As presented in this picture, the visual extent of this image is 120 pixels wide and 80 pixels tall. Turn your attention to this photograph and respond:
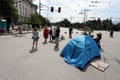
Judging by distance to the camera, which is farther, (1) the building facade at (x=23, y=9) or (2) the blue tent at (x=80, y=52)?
(1) the building facade at (x=23, y=9)

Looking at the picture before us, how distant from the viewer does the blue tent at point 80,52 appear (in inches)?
266

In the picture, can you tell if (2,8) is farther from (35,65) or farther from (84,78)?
(84,78)

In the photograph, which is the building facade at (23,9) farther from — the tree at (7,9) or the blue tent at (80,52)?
the blue tent at (80,52)

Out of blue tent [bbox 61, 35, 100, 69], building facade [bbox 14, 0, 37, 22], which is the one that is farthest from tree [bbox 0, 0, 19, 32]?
building facade [bbox 14, 0, 37, 22]

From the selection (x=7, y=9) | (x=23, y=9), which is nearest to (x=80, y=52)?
(x=7, y=9)

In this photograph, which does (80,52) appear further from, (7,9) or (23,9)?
(23,9)

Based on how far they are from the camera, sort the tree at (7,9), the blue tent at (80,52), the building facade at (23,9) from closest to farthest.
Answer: the blue tent at (80,52), the tree at (7,9), the building facade at (23,9)

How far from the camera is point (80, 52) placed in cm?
701

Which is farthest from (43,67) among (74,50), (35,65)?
(74,50)

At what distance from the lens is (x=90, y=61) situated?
7621mm

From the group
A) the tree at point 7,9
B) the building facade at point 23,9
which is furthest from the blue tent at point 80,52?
the building facade at point 23,9

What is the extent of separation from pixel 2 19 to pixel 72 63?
88.5ft

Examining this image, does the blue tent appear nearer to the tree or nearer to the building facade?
the tree

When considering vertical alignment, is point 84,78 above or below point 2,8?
below
